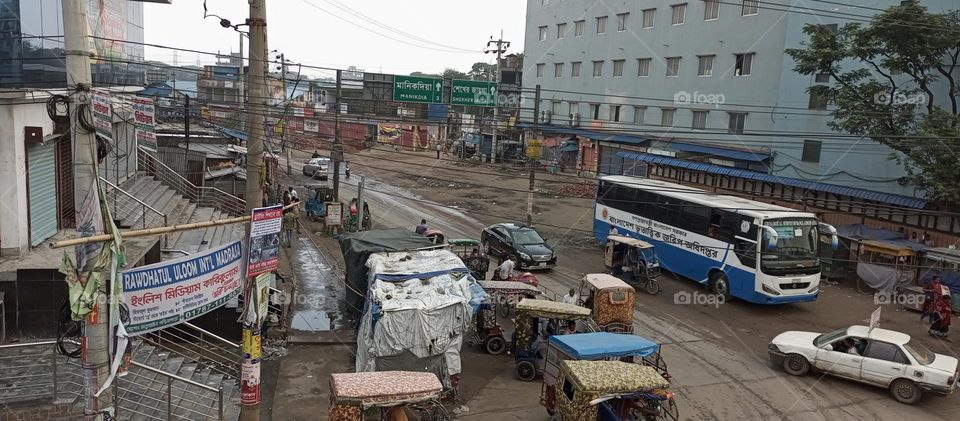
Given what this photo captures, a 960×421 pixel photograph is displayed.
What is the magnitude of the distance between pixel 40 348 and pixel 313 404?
14.6 ft

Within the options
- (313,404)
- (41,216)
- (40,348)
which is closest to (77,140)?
(40,348)

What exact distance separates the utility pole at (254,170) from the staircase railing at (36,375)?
2.31 m

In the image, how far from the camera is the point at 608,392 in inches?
379

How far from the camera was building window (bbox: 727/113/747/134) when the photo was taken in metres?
34.4

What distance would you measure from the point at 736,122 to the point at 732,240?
1812 cm

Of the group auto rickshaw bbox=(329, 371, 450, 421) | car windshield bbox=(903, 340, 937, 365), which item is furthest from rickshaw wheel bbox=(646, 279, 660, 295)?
auto rickshaw bbox=(329, 371, 450, 421)

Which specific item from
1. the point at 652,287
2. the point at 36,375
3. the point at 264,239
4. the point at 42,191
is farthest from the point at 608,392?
the point at 42,191

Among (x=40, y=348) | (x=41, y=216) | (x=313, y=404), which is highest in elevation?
(x=41, y=216)

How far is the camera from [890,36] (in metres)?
22.1

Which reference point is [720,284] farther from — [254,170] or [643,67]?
[643,67]

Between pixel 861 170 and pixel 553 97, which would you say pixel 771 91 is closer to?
pixel 861 170

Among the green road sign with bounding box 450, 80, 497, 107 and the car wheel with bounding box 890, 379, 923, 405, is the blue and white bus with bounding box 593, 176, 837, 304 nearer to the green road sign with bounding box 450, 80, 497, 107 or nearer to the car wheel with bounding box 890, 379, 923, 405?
the car wheel with bounding box 890, 379, 923, 405

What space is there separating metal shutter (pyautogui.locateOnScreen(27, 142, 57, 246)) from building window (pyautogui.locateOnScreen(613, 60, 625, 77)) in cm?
3736

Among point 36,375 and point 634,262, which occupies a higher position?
point 36,375
